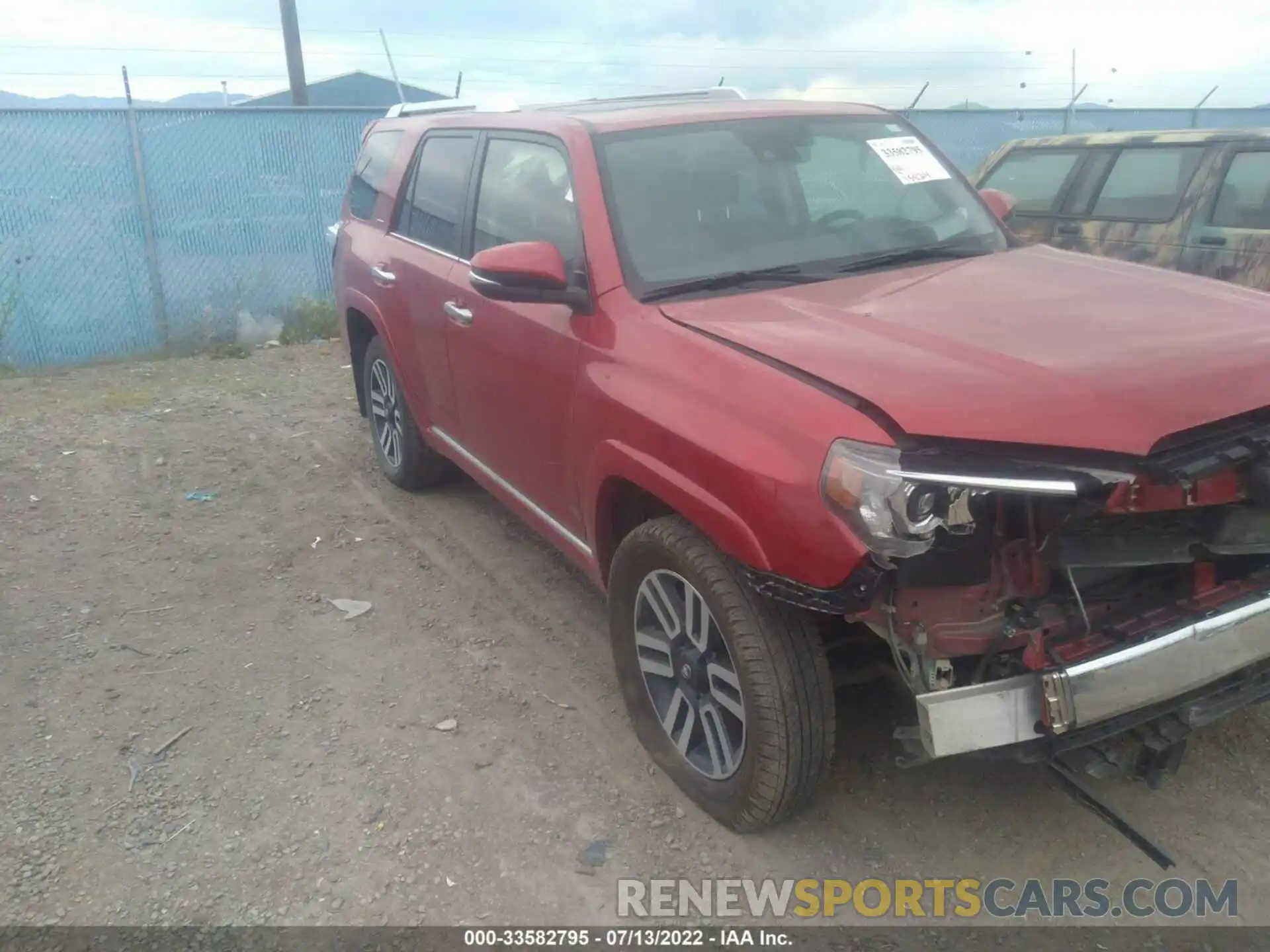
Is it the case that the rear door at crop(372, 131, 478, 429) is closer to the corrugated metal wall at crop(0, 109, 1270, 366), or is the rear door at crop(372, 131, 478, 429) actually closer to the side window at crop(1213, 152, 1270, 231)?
the side window at crop(1213, 152, 1270, 231)

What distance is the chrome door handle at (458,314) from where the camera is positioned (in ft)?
13.2

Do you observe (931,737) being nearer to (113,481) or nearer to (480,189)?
(480,189)

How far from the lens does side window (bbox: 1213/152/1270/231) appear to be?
232 inches

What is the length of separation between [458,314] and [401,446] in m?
1.57

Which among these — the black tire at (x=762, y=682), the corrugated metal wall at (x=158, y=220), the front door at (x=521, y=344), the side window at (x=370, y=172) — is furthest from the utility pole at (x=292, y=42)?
the black tire at (x=762, y=682)

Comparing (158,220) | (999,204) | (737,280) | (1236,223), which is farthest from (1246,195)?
(158,220)

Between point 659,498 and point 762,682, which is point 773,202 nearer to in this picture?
point 659,498

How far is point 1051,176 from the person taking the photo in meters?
7.07

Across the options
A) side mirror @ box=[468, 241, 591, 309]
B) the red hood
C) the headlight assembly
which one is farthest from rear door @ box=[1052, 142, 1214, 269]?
the headlight assembly

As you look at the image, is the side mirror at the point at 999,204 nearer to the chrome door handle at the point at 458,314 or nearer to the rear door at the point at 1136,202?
the chrome door handle at the point at 458,314

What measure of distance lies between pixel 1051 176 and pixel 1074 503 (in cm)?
551

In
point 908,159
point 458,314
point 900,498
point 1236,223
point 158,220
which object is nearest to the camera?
point 900,498

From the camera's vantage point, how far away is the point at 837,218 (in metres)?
3.61

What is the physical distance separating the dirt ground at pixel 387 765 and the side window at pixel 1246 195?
146 inches
